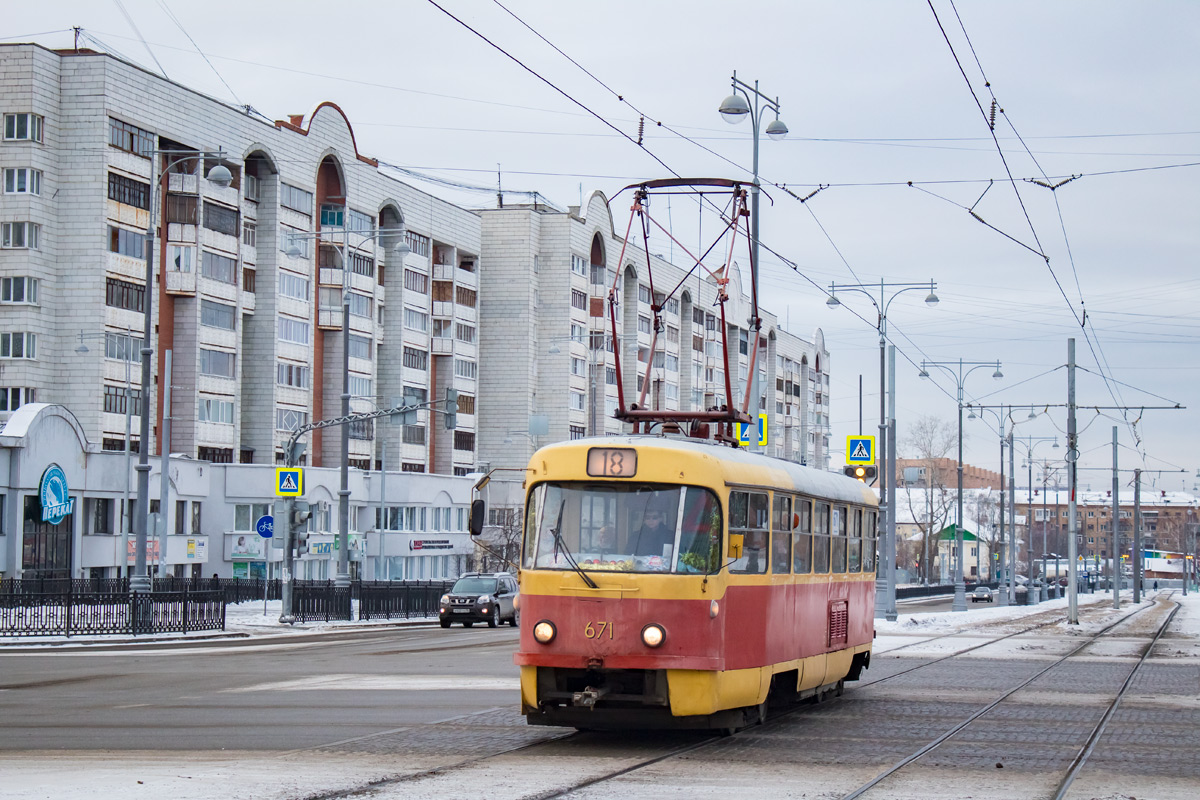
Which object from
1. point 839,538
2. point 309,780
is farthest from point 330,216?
point 309,780

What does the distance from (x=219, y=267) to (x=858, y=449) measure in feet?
138

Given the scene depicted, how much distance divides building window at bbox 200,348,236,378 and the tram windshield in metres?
56.6

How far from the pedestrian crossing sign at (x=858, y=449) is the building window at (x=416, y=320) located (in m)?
54.5

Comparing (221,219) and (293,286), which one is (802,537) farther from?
(293,286)

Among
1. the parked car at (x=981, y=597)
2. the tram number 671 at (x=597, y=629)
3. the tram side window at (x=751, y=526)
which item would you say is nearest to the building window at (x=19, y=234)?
the parked car at (x=981, y=597)

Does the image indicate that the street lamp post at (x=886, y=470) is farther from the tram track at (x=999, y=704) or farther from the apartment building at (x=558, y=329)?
the apartment building at (x=558, y=329)

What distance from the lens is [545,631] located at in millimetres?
13062

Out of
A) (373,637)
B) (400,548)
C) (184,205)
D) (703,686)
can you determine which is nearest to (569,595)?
(703,686)

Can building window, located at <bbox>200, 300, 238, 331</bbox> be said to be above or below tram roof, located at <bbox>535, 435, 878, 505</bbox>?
above

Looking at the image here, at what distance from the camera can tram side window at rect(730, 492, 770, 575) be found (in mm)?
13750

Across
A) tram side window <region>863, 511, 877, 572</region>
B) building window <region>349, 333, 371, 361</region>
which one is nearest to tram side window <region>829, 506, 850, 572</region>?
tram side window <region>863, 511, 877, 572</region>

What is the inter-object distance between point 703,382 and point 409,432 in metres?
39.2

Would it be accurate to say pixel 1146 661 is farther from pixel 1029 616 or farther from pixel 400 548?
pixel 400 548

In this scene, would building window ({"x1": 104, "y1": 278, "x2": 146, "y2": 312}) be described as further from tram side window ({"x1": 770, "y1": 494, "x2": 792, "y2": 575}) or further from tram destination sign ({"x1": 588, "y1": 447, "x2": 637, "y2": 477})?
tram destination sign ({"x1": 588, "y1": 447, "x2": 637, "y2": 477})
